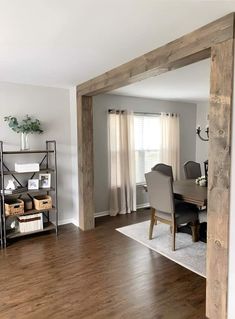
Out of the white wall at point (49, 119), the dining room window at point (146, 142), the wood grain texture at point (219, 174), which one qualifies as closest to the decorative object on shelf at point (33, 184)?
the white wall at point (49, 119)

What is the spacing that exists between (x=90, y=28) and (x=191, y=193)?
2.30m

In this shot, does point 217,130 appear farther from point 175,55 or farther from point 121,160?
point 121,160

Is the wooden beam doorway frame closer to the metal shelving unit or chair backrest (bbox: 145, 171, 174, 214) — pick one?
chair backrest (bbox: 145, 171, 174, 214)

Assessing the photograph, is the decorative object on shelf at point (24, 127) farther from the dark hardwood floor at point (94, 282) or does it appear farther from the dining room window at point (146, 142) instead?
the dining room window at point (146, 142)

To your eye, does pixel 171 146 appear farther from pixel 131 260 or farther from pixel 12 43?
pixel 12 43

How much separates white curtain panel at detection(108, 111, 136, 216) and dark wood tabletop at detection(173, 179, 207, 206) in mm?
1217

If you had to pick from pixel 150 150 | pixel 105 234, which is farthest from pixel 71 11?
pixel 150 150

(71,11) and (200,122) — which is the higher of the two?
(71,11)

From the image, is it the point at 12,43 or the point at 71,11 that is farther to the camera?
the point at 12,43

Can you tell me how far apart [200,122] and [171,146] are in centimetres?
112

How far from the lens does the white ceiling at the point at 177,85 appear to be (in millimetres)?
3117

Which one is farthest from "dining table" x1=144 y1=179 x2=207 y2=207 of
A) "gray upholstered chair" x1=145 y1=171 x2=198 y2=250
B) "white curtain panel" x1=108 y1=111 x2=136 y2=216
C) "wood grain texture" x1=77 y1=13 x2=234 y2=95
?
"wood grain texture" x1=77 y1=13 x2=234 y2=95

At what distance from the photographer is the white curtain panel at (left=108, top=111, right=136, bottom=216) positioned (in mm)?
4609

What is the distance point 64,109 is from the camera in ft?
13.5
